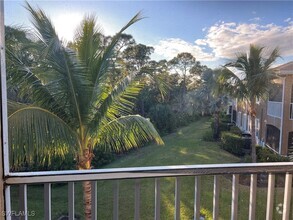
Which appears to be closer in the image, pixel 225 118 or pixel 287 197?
pixel 287 197

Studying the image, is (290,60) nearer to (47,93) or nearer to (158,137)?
(158,137)

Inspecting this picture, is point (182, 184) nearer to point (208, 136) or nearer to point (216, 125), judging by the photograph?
point (208, 136)

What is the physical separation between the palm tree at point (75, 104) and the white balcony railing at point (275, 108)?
1098 millimetres

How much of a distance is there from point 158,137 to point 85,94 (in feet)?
2.79

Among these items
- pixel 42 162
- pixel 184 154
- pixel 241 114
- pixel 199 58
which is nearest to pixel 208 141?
pixel 184 154

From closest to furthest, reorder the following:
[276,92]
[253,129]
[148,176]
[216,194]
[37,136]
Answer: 1. [148,176]
2. [216,194]
3. [37,136]
4. [276,92]
5. [253,129]

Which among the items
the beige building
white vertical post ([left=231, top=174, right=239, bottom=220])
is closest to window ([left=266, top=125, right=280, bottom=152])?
the beige building

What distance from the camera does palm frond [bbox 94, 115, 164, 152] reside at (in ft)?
7.03

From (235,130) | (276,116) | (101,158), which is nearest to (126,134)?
(101,158)

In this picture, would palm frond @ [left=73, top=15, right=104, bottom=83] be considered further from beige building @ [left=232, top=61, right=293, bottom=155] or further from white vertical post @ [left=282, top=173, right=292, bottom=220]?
white vertical post @ [left=282, top=173, right=292, bottom=220]

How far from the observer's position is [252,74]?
79.1 inches

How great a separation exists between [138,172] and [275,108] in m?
1.47

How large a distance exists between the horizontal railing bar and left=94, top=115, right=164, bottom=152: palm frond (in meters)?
0.58

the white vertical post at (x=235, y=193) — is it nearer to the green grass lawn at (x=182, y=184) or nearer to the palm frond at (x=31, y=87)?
the green grass lawn at (x=182, y=184)
